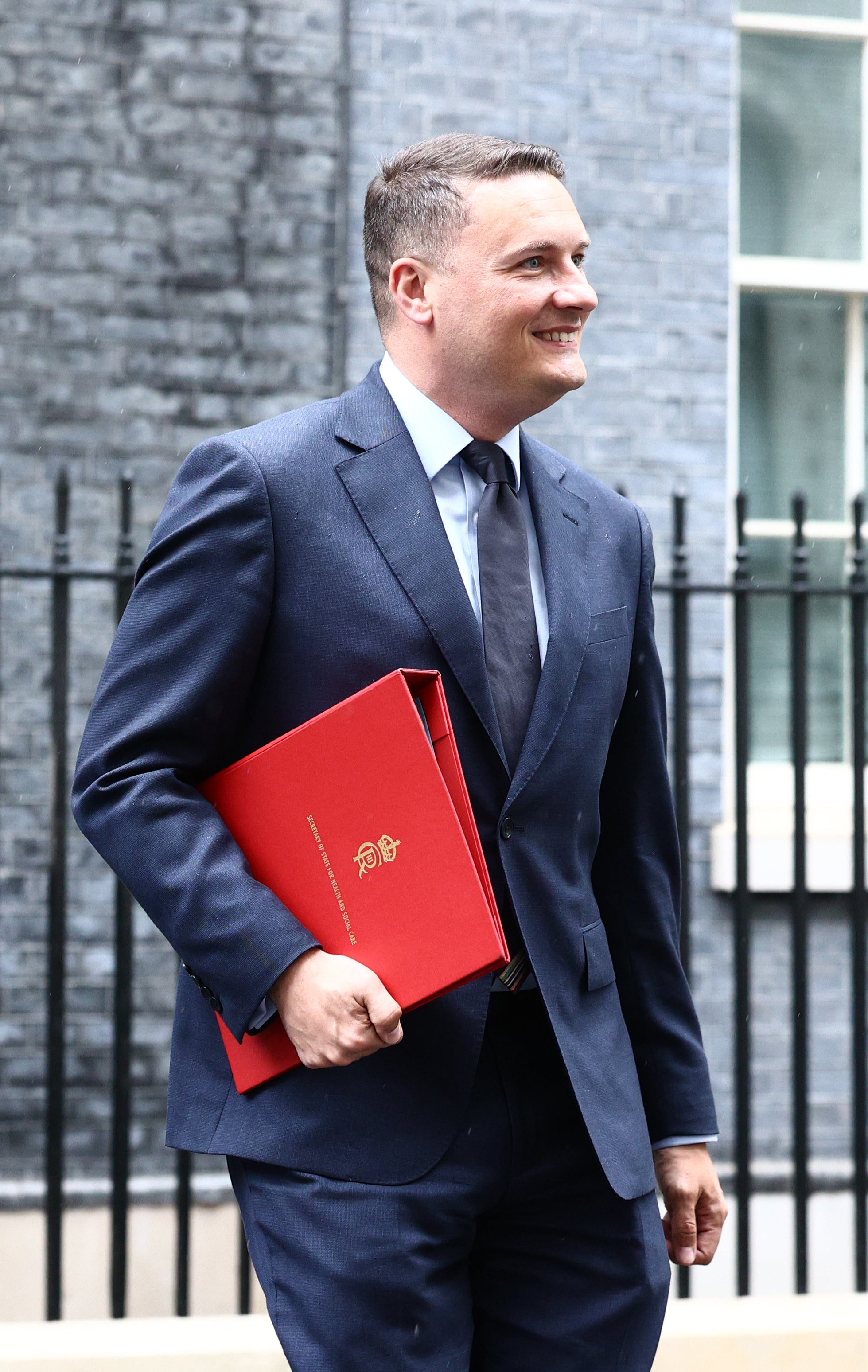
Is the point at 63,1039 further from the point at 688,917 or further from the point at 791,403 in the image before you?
the point at 791,403

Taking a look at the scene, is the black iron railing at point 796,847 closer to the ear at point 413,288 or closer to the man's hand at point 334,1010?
the ear at point 413,288

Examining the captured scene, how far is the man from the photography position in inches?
66.3

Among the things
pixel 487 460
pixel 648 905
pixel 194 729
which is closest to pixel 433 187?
pixel 487 460

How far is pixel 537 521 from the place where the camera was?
6.56ft

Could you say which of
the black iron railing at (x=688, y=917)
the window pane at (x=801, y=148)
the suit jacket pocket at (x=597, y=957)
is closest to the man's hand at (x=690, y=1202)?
the suit jacket pocket at (x=597, y=957)

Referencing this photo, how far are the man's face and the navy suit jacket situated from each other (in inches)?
6.2

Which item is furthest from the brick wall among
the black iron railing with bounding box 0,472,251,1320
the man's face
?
the man's face

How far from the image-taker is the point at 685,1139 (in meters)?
2.07

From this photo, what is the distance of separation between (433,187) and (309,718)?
0.74 meters

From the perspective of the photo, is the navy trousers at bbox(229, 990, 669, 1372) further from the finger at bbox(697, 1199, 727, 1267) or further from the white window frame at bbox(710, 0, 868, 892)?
the white window frame at bbox(710, 0, 868, 892)

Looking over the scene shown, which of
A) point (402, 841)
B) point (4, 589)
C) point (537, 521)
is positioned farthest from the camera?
point (4, 589)

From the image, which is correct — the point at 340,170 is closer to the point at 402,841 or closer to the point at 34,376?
the point at 34,376

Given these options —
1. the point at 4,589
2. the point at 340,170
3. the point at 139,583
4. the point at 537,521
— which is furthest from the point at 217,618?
the point at 340,170

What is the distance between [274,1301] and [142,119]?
4468mm
